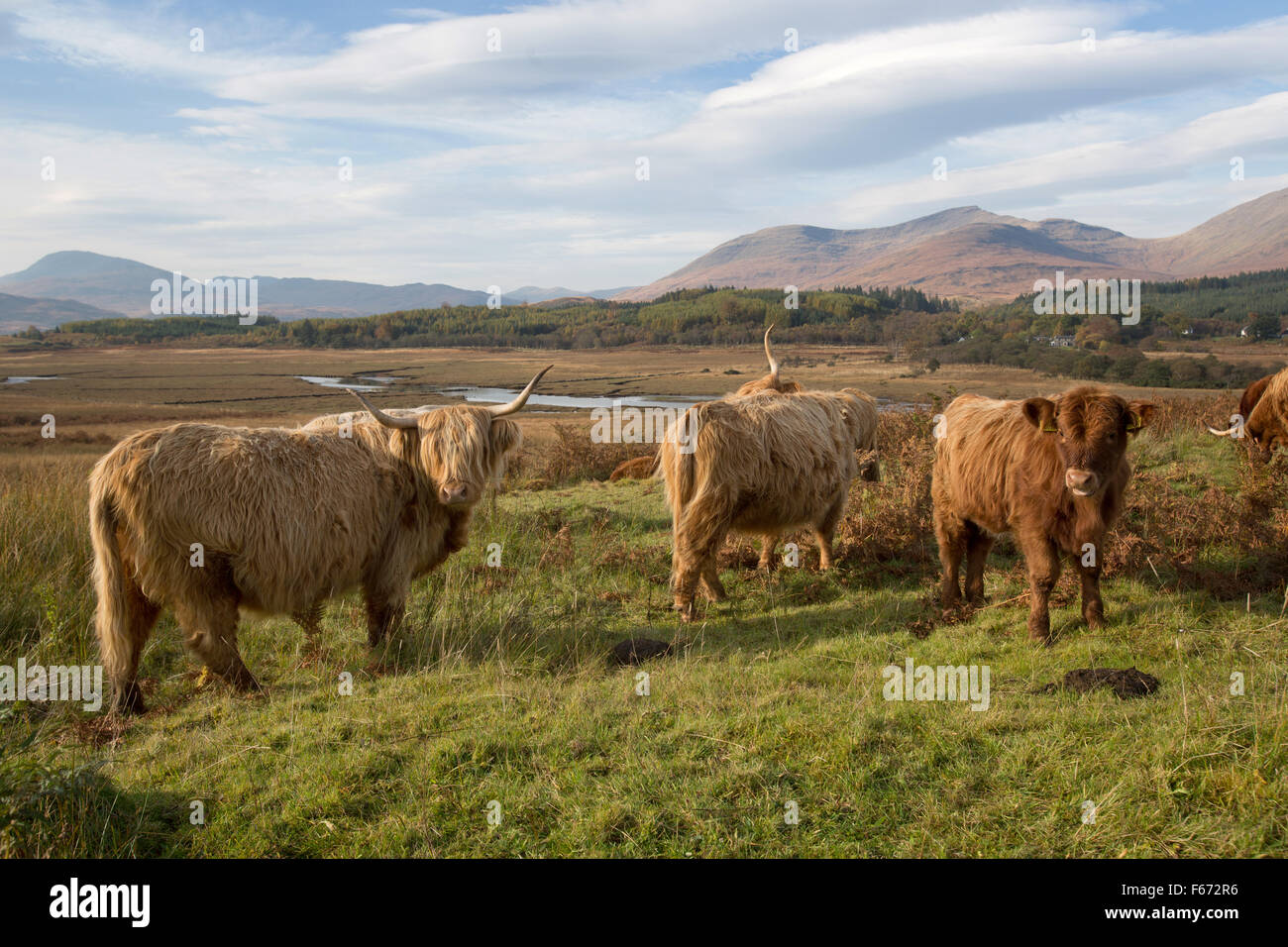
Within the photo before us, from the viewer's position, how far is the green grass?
3.21m

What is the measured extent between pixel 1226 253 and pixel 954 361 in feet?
514

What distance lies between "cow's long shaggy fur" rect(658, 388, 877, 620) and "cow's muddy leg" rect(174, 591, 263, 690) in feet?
11.0

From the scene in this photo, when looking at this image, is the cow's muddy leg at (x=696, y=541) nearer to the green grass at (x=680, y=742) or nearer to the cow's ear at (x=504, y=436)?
the green grass at (x=680, y=742)

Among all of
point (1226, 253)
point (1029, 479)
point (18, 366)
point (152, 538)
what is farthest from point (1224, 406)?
point (1226, 253)

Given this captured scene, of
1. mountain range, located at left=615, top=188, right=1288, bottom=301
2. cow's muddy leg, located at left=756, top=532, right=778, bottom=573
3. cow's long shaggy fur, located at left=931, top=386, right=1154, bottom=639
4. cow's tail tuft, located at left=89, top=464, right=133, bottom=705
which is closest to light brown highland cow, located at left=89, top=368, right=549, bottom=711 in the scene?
cow's tail tuft, located at left=89, top=464, right=133, bottom=705

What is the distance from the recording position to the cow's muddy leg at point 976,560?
644cm

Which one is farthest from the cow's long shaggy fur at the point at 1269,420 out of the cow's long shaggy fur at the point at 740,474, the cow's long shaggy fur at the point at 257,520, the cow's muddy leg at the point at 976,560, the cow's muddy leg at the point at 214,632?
the cow's muddy leg at the point at 214,632

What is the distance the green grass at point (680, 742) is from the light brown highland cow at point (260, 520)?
500 millimetres

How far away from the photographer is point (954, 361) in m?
34.3

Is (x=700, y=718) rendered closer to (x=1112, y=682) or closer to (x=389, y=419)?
(x=1112, y=682)

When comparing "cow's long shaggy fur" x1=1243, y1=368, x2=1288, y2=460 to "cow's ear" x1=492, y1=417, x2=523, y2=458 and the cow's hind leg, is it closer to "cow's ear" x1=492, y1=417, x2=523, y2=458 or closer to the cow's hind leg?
"cow's ear" x1=492, y1=417, x2=523, y2=458

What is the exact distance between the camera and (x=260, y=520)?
487 centimetres

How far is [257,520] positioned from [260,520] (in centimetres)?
2

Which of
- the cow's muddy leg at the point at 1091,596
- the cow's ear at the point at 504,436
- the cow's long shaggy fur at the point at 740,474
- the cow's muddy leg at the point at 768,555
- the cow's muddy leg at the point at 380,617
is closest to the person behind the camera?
the cow's muddy leg at the point at 1091,596
